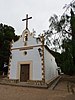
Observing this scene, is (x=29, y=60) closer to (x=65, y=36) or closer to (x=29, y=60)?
(x=29, y=60)

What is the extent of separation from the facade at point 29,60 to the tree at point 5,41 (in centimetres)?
582

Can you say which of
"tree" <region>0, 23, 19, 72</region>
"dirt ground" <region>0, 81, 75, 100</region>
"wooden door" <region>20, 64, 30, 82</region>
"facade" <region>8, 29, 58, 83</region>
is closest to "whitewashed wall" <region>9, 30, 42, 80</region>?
"facade" <region>8, 29, 58, 83</region>

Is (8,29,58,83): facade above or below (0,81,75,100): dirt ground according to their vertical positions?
above

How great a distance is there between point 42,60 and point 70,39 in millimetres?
7035

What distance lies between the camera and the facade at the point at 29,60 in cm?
1583

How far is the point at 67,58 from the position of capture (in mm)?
10484

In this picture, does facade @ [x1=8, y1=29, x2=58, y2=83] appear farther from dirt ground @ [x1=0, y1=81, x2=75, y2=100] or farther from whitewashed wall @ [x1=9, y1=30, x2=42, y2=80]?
dirt ground @ [x1=0, y1=81, x2=75, y2=100]

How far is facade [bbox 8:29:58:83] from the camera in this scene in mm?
15828

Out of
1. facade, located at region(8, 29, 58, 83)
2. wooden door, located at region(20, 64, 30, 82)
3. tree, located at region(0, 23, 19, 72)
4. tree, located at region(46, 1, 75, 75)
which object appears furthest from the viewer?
tree, located at region(0, 23, 19, 72)

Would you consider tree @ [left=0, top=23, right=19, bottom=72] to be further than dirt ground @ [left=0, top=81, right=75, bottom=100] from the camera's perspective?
Yes

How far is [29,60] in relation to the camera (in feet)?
54.4

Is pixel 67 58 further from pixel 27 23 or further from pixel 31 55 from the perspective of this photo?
pixel 27 23

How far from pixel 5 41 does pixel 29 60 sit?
30.4 ft

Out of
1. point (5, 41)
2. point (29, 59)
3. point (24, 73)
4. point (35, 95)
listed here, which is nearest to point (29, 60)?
point (29, 59)
